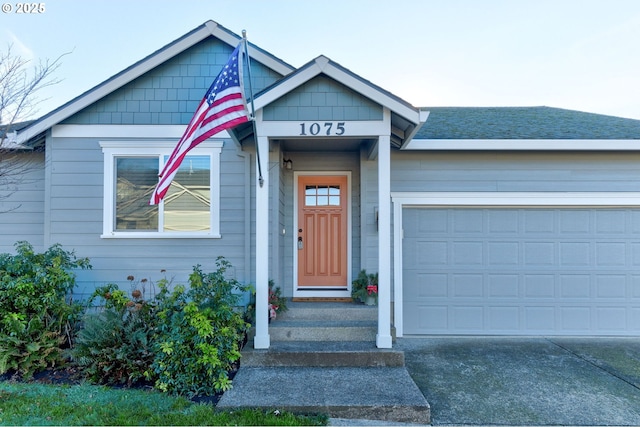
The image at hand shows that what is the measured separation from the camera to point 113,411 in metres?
3.45

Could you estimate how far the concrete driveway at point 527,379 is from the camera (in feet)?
11.5

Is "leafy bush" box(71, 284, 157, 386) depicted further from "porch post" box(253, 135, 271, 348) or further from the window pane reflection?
the window pane reflection

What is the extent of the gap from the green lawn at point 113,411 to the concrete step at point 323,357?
3.14 feet

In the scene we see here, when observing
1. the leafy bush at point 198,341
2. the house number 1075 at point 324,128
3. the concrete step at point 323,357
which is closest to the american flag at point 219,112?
the house number 1075 at point 324,128

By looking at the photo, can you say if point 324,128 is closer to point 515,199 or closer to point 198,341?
point 198,341

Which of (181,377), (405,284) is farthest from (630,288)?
(181,377)

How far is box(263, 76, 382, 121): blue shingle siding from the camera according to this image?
184 inches

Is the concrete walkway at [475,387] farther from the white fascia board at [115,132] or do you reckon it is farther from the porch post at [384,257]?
the white fascia board at [115,132]

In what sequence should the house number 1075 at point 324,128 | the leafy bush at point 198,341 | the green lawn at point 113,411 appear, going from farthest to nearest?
the house number 1075 at point 324,128
the leafy bush at point 198,341
the green lawn at point 113,411

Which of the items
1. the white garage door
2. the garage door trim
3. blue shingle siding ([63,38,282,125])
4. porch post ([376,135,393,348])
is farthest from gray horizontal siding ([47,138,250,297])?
the white garage door

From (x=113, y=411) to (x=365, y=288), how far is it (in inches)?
142

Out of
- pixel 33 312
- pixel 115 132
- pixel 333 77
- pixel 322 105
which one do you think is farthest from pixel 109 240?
pixel 333 77

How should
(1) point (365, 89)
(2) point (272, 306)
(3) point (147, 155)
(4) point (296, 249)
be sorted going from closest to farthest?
1. (1) point (365, 89)
2. (2) point (272, 306)
3. (3) point (147, 155)
4. (4) point (296, 249)

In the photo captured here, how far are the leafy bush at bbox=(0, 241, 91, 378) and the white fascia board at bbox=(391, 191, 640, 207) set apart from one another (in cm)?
493
